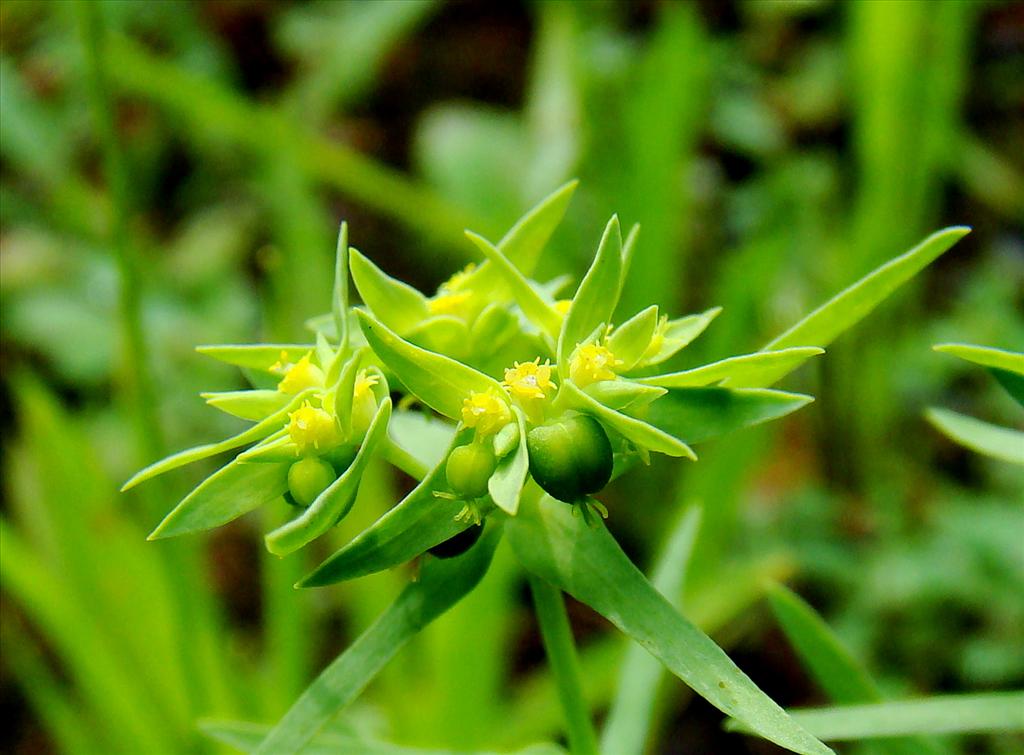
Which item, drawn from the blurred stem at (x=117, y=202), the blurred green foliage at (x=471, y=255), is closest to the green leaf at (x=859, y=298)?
the blurred green foliage at (x=471, y=255)

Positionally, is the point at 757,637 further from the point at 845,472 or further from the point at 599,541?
the point at 599,541

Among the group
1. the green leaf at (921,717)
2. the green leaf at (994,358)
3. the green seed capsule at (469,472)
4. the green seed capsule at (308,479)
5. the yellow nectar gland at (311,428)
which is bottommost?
the green leaf at (921,717)

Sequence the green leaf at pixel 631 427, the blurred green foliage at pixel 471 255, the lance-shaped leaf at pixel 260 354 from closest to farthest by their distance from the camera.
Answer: the green leaf at pixel 631 427 → the lance-shaped leaf at pixel 260 354 → the blurred green foliage at pixel 471 255

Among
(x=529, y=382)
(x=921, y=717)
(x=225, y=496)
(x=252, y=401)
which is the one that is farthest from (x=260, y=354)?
(x=921, y=717)

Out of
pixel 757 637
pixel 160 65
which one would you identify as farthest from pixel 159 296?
pixel 757 637

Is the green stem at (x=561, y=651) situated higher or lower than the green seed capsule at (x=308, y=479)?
lower

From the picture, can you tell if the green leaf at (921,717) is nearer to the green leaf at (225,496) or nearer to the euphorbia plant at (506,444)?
the euphorbia plant at (506,444)

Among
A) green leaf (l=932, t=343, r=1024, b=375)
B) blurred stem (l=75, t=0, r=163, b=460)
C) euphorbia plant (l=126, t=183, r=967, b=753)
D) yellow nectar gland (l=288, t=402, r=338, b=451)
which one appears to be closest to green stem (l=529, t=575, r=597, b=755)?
euphorbia plant (l=126, t=183, r=967, b=753)
